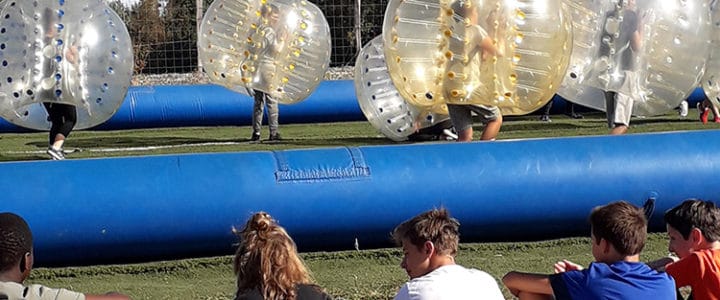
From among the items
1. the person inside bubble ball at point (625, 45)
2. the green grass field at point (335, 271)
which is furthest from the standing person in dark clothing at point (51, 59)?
the person inside bubble ball at point (625, 45)

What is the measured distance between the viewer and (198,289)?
431cm

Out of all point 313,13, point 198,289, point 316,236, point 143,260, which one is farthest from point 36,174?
point 313,13

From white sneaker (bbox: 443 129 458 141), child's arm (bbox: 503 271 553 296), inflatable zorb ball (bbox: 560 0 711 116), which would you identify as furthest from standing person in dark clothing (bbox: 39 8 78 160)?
child's arm (bbox: 503 271 553 296)

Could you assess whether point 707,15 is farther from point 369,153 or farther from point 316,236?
point 316,236

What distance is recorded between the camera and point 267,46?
8.66m

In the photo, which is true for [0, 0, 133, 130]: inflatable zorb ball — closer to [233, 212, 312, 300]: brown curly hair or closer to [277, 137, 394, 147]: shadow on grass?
[277, 137, 394, 147]: shadow on grass

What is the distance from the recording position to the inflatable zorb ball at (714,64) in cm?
676

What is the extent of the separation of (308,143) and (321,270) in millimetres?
4881

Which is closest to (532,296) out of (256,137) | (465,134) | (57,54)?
(465,134)

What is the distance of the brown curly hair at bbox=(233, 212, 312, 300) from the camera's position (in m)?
2.56

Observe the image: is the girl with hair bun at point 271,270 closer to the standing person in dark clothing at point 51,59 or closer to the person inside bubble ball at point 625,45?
the person inside bubble ball at point 625,45

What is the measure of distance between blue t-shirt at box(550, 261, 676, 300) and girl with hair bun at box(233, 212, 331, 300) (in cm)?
64

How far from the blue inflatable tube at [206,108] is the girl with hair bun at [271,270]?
951 cm

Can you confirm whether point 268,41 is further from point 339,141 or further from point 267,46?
point 339,141
